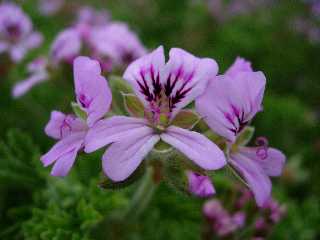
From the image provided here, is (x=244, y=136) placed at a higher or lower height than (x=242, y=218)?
higher

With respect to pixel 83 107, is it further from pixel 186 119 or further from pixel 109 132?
pixel 186 119

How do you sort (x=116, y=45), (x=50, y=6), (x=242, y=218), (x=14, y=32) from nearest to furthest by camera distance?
(x=242, y=218), (x=116, y=45), (x=14, y=32), (x=50, y=6)

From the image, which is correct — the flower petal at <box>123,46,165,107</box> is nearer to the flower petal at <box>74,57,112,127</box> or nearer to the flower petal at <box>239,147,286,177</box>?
the flower petal at <box>74,57,112,127</box>

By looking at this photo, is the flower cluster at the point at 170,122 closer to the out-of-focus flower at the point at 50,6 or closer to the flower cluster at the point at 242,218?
the flower cluster at the point at 242,218

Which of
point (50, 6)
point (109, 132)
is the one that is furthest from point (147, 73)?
point (50, 6)

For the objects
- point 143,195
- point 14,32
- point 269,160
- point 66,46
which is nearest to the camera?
point 269,160

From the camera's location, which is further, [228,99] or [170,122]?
[170,122]

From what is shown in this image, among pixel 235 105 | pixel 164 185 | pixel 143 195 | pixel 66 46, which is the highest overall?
pixel 235 105

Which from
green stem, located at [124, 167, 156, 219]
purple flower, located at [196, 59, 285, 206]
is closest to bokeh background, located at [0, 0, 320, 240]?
green stem, located at [124, 167, 156, 219]
